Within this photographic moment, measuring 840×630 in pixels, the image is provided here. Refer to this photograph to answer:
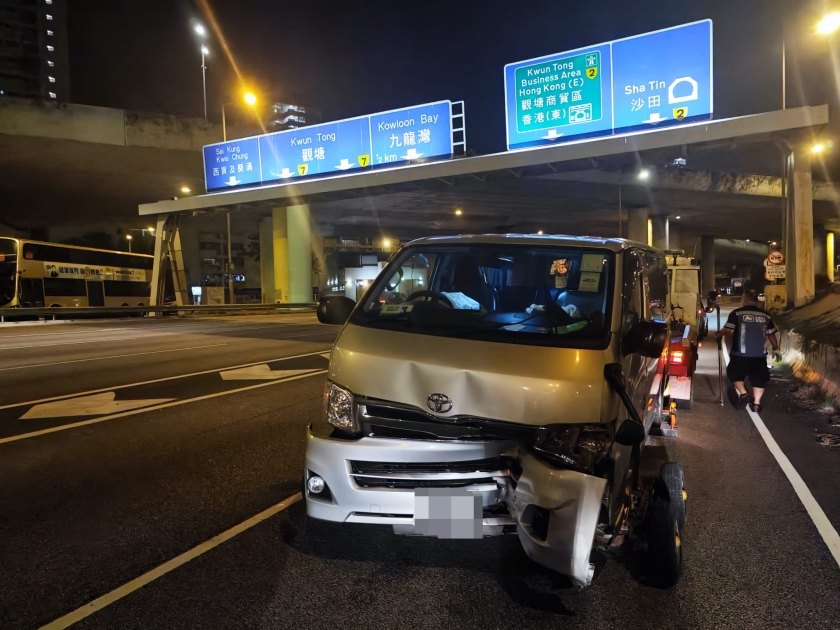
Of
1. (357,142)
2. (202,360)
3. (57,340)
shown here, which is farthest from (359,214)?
(202,360)

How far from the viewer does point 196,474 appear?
16.6ft

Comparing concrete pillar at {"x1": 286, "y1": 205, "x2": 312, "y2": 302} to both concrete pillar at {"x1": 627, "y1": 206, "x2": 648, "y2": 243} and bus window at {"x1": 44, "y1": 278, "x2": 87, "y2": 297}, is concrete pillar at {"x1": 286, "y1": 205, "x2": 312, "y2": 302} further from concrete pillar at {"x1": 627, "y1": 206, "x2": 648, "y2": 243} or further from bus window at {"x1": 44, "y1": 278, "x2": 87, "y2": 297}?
concrete pillar at {"x1": 627, "y1": 206, "x2": 648, "y2": 243}

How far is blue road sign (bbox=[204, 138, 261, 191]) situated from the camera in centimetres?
2430

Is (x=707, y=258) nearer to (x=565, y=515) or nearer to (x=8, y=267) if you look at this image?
(x=8, y=267)

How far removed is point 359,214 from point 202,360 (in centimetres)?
2666

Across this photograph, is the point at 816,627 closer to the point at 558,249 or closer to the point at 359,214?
the point at 558,249

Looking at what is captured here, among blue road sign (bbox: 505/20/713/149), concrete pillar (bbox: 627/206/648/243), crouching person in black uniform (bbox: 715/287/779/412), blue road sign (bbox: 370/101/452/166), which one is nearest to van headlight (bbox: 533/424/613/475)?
crouching person in black uniform (bbox: 715/287/779/412)

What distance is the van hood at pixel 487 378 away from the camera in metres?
2.97

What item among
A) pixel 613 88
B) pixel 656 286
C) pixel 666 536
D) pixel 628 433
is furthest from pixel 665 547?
pixel 613 88

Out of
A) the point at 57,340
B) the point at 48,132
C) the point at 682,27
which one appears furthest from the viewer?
the point at 48,132

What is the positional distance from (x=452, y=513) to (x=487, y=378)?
27.8 inches

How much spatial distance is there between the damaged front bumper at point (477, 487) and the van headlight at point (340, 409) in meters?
0.12

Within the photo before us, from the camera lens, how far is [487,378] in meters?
3.05

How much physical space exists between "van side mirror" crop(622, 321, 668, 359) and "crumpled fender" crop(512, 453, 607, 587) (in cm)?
91
